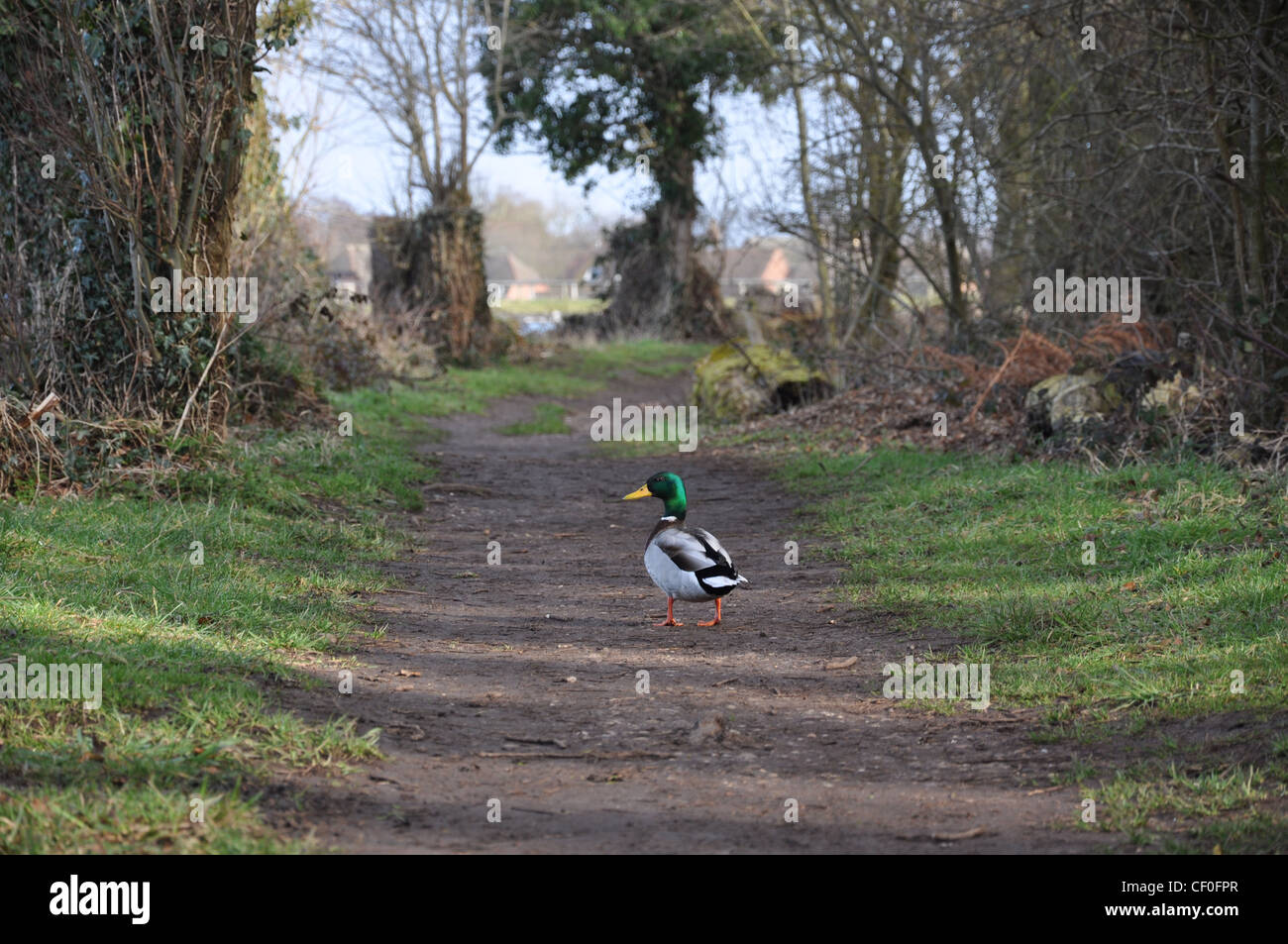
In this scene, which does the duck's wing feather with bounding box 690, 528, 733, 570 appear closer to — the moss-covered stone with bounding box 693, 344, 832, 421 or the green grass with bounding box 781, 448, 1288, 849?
the green grass with bounding box 781, 448, 1288, 849

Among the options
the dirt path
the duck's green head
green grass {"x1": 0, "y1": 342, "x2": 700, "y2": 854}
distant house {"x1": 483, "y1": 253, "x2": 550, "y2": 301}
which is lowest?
the dirt path

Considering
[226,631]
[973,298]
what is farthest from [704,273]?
[226,631]

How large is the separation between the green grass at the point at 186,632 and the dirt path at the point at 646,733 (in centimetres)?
24

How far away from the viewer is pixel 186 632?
6082 millimetres

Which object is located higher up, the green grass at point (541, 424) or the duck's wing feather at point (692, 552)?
the green grass at point (541, 424)

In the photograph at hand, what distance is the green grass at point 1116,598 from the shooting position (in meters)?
4.79

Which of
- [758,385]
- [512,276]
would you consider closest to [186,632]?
[758,385]

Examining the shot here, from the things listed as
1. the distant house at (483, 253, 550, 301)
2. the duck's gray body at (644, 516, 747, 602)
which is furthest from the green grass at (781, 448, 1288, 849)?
the distant house at (483, 253, 550, 301)

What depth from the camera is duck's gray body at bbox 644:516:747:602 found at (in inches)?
277

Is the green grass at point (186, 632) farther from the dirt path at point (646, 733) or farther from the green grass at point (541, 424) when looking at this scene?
the green grass at point (541, 424)

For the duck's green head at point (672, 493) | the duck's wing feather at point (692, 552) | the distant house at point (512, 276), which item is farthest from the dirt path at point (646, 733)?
the distant house at point (512, 276)

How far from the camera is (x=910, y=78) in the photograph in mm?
16234

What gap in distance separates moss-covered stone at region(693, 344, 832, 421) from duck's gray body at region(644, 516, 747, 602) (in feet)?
33.4

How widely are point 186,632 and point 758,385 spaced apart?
12.4 metres
